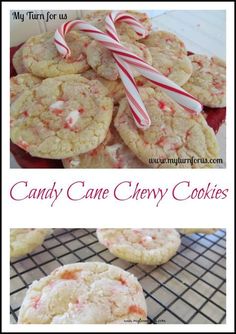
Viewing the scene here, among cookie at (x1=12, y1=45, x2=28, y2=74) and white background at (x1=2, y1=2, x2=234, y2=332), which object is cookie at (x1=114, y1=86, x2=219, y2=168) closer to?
white background at (x1=2, y1=2, x2=234, y2=332)

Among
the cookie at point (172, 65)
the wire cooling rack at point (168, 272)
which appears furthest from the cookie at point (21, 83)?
the wire cooling rack at point (168, 272)

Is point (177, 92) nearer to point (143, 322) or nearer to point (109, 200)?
point (109, 200)

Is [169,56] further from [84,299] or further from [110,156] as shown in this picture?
[84,299]

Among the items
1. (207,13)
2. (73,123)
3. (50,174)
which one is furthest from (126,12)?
(50,174)

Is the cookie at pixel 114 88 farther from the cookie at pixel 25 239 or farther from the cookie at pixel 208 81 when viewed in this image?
the cookie at pixel 25 239

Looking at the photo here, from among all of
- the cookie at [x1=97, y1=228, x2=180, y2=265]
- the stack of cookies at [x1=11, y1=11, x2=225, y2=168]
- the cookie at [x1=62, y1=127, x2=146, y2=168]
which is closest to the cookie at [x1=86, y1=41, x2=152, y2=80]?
the stack of cookies at [x1=11, y1=11, x2=225, y2=168]

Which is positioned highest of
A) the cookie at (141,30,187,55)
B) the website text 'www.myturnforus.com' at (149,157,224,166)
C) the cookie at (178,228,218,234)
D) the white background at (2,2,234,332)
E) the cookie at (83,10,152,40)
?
the cookie at (83,10,152,40)
